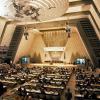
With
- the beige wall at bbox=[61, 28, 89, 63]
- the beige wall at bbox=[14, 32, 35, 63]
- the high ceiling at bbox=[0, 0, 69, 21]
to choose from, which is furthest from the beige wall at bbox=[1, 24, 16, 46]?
the high ceiling at bbox=[0, 0, 69, 21]

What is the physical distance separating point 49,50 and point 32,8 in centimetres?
2514

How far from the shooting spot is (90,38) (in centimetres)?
2181

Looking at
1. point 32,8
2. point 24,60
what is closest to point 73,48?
point 24,60

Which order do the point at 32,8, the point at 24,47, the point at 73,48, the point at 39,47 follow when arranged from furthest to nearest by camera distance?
the point at 39,47, the point at 73,48, the point at 24,47, the point at 32,8

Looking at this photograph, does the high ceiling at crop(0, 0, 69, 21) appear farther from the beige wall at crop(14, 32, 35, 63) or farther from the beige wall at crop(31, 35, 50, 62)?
the beige wall at crop(31, 35, 50, 62)

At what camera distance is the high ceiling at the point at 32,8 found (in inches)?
145

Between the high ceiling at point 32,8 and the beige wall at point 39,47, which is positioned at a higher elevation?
the beige wall at point 39,47

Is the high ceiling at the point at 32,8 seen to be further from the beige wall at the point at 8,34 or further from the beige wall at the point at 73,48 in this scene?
the beige wall at the point at 73,48

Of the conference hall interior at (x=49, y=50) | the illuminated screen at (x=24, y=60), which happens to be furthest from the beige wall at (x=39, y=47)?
the illuminated screen at (x=24, y=60)

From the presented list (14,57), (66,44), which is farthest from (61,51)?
(14,57)

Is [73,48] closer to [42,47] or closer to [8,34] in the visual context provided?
[42,47]

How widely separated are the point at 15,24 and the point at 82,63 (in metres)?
11.0

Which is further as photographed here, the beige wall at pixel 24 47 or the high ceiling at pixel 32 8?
the beige wall at pixel 24 47

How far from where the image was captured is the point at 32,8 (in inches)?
157
